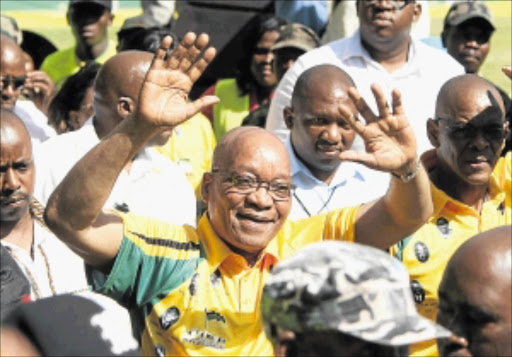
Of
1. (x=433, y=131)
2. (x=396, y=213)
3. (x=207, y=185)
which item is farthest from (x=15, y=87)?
(x=396, y=213)

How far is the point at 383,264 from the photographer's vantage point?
2541 mm

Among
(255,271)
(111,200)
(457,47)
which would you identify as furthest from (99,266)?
(457,47)

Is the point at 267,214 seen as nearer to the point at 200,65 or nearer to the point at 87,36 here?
the point at 200,65

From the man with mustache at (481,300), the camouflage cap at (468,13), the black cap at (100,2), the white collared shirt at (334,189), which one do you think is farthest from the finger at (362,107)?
the black cap at (100,2)

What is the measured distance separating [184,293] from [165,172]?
4.96ft

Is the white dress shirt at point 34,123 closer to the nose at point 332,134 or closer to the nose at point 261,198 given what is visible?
the nose at point 332,134

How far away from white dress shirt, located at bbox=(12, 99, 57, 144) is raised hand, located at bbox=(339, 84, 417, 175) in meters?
3.20

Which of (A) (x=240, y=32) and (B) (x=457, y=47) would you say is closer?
(B) (x=457, y=47)

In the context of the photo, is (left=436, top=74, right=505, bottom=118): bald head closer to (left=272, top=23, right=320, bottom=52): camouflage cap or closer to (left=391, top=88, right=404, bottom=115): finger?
(left=391, top=88, right=404, bottom=115): finger

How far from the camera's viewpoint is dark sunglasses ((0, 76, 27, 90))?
7.07 metres

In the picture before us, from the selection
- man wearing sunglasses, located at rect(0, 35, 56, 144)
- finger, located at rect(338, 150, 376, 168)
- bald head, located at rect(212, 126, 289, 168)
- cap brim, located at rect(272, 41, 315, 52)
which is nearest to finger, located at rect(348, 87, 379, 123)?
finger, located at rect(338, 150, 376, 168)

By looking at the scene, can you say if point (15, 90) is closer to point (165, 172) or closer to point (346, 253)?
point (165, 172)

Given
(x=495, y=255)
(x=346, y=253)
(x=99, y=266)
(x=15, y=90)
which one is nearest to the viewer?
(x=346, y=253)

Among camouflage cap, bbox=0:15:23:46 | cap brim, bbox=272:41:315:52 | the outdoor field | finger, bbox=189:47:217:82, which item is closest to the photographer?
finger, bbox=189:47:217:82
